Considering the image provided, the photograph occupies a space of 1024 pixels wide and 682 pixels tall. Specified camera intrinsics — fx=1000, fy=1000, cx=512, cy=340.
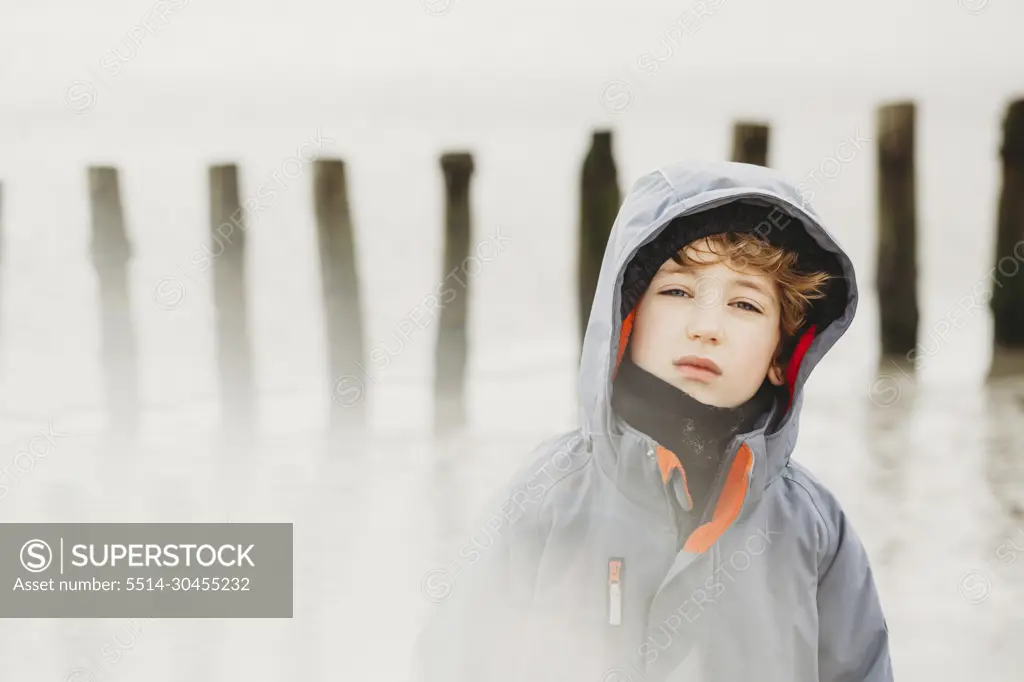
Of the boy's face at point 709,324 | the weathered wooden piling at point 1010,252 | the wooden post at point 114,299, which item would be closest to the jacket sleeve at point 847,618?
the boy's face at point 709,324

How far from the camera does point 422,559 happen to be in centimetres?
267

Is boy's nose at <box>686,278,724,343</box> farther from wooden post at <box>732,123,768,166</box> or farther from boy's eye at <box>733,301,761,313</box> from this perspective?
wooden post at <box>732,123,768,166</box>

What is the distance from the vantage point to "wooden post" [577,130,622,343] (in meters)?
2.92

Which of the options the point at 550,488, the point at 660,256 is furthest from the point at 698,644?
the point at 660,256

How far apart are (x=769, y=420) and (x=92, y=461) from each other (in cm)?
260

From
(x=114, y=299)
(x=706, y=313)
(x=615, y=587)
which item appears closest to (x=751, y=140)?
(x=706, y=313)

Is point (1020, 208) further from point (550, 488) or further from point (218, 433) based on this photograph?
point (218, 433)

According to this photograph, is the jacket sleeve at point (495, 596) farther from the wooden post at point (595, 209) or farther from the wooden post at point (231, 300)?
the wooden post at point (231, 300)

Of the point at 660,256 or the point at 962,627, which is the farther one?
the point at 962,627

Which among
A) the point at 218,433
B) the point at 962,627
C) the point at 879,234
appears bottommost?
the point at 962,627

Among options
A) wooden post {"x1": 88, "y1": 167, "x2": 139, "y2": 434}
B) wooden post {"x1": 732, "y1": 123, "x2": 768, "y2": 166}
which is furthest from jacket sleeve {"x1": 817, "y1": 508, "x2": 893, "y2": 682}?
wooden post {"x1": 88, "y1": 167, "x2": 139, "y2": 434}

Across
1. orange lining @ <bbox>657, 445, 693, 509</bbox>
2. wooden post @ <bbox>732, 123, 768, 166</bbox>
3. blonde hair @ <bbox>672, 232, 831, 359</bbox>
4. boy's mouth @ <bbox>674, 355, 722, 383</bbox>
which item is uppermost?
wooden post @ <bbox>732, 123, 768, 166</bbox>

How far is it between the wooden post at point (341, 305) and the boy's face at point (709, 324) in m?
2.02

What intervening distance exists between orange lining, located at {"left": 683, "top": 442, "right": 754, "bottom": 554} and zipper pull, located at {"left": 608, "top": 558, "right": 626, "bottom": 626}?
0.09m
